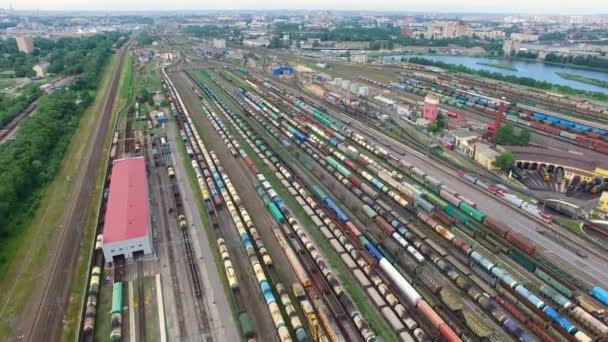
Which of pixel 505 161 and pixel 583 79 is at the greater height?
pixel 505 161

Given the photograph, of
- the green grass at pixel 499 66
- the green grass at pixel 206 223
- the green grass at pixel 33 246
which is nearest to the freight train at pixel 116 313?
the green grass at pixel 33 246

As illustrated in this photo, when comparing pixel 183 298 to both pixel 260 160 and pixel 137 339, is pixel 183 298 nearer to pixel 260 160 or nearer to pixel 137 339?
pixel 137 339

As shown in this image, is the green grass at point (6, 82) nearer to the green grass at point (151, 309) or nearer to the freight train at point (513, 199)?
the green grass at point (151, 309)

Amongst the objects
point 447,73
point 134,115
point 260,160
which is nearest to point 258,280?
point 260,160

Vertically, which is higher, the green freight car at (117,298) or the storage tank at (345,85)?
the storage tank at (345,85)

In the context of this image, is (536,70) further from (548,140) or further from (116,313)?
(116,313)

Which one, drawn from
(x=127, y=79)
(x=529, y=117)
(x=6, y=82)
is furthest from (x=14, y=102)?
(x=529, y=117)
